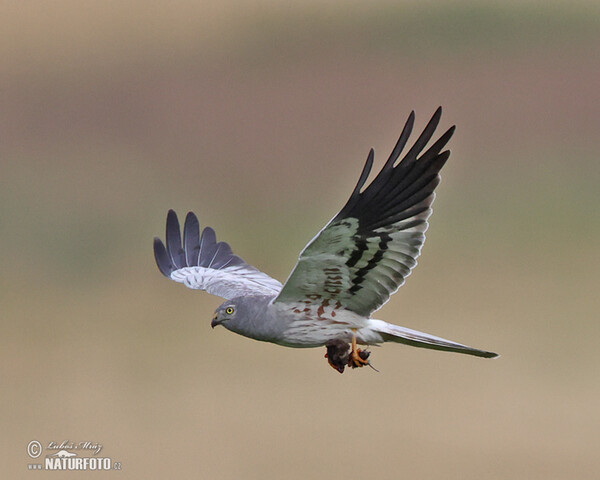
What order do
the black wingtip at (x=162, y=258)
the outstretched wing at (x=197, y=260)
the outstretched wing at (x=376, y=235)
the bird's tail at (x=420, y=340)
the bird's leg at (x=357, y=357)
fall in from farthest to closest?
the black wingtip at (x=162, y=258) < the outstretched wing at (x=197, y=260) < the bird's leg at (x=357, y=357) < the bird's tail at (x=420, y=340) < the outstretched wing at (x=376, y=235)

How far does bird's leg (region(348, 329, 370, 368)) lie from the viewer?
862cm

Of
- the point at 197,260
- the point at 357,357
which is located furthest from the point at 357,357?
the point at 197,260

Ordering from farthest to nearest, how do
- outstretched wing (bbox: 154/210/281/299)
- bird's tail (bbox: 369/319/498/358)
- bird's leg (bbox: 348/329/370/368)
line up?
outstretched wing (bbox: 154/210/281/299) < bird's leg (bbox: 348/329/370/368) < bird's tail (bbox: 369/319/498/358)

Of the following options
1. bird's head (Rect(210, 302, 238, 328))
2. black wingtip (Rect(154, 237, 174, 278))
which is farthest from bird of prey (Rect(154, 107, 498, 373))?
black wingtip (Rect(154, 237, 174, 278))

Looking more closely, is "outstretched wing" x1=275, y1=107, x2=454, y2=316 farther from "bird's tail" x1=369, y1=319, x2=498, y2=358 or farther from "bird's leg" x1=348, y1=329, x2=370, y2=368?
"bird's leg" x1=348, y1=329, x2=370, y2=368

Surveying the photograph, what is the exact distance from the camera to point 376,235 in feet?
26.8

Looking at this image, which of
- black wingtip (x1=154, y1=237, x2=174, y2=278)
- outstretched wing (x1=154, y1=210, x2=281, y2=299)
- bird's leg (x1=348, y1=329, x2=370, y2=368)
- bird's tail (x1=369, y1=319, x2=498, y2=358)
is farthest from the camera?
black wingtip (x1=154, y1=237, x2=174, y2=278)

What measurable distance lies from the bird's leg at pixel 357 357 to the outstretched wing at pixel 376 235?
1.37 feet

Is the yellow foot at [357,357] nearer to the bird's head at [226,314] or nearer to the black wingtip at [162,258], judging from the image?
the bird's head at [226,314]

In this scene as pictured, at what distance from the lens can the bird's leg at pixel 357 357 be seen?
8625mm

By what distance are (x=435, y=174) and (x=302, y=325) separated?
5.83 feet

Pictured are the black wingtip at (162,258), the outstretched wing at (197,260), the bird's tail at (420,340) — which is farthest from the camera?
the black wingtip at (162,258)

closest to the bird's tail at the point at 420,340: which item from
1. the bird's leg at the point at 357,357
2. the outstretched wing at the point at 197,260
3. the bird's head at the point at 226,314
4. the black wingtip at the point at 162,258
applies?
the bird's leg at the point at 357,357

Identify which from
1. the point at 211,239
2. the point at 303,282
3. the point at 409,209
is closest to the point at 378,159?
the point at 409,209
